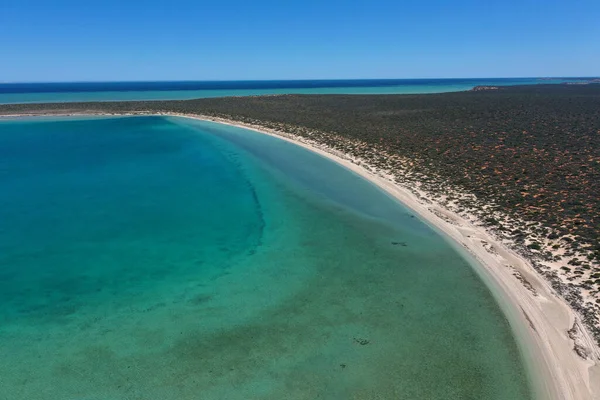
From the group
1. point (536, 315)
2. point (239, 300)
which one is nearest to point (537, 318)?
point (536, 315)

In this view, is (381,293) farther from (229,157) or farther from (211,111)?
(211,111)

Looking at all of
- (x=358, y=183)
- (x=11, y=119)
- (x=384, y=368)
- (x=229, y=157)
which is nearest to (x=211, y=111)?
(x=11, y=119)


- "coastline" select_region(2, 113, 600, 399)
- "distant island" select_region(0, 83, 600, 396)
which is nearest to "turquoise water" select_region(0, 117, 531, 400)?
"coastline" select_region(2, 113, 600, 399)

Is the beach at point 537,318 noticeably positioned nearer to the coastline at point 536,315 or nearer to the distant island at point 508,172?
the coastline at point 536,315

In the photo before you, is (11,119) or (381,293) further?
(11,119)

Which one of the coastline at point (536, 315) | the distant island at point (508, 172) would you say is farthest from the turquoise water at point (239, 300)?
the distant island at point (508, 172)

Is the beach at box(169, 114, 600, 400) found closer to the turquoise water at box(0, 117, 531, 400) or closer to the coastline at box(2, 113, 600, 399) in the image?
the coastline at box(2, 113, 600, 399)

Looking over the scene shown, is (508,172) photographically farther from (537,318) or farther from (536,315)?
(537,318)
